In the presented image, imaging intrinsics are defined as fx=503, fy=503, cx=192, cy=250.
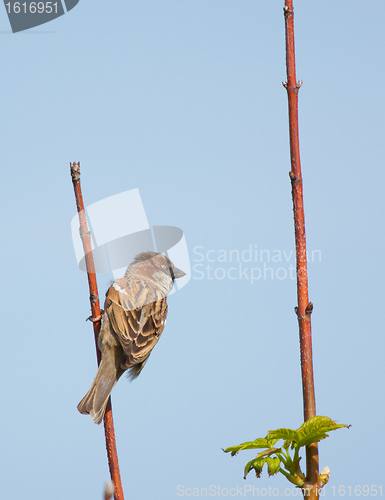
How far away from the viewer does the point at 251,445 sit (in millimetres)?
1188

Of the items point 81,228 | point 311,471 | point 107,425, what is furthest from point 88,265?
point 311,471

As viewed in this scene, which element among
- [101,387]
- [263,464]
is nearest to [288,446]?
[263,464]

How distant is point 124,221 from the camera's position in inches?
67.5

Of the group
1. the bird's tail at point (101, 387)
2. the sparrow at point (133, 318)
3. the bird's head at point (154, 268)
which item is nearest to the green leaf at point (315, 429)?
the bird's tail at point (101, 387)

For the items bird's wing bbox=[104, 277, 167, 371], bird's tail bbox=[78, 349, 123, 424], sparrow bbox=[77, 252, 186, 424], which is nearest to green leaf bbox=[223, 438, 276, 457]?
bird's tail bbox=[78, 349, 123, 424]

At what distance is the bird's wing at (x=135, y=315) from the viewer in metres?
2.71

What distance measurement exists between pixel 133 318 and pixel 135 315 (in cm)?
4

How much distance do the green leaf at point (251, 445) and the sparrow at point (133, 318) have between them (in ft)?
4.33

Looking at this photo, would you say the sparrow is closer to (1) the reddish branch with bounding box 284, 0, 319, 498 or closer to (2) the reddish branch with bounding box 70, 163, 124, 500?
(2) the reddish branch with bounding box 70, 163, 124, 500

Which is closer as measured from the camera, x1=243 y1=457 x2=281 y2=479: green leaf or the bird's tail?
x1=243 y1=457 x2=281 y2=479: green leaf

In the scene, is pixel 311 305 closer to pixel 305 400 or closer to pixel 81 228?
pixel 305 400

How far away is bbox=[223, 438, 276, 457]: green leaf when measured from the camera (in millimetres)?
1161

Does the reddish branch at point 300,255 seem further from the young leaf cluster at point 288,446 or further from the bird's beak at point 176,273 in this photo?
the bird's beak at point 176,273

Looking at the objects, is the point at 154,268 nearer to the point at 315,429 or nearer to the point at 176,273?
the point at 176,273
